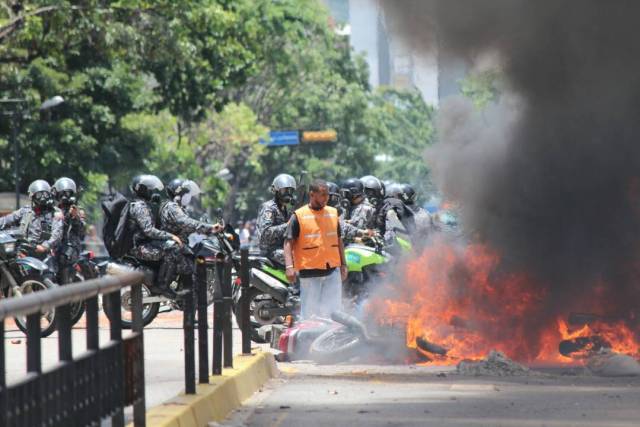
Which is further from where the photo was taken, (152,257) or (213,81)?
(213,81)

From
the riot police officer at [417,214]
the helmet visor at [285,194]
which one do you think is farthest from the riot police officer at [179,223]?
the riot police officer at [417,214]

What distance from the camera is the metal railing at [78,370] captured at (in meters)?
4.56

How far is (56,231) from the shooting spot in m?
17.5

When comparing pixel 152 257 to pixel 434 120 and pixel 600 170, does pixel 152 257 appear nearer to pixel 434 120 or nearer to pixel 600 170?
pixel 434 120

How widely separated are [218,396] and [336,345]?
393cm

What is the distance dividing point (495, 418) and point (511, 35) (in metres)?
5.98

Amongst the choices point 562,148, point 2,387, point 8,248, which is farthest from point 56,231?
point 2,387

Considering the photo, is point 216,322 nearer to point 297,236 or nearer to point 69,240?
point 297,236

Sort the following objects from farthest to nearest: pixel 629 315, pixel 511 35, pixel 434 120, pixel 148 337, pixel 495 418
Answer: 1. pixel 434 120
2. pixel 148 337
3. pixel 511 35
4. pixel 629 315
5. pixel 495 418

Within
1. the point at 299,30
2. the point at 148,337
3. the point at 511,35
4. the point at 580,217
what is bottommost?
the point at 148,337

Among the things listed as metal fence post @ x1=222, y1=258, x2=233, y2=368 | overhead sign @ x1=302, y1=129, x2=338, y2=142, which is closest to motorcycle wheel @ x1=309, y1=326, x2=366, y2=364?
metal fence post @ x1=222, y1=258, x2=233, y2=368

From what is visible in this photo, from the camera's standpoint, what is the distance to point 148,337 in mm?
15625

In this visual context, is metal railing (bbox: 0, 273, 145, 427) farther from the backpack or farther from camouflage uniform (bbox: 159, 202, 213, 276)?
camouflage uniform (bbox: 159, 202, 213, 276)

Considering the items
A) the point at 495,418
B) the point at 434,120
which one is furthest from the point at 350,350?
the point at 434,120
